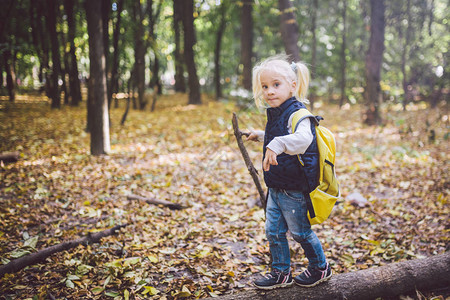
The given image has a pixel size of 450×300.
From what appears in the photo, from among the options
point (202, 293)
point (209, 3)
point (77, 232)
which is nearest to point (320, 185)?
point (202, 293)

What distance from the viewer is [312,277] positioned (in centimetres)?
247

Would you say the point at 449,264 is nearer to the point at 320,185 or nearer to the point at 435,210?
the point at 320,185

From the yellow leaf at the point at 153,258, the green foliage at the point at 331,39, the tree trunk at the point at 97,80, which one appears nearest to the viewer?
the yellow leaf at the point at 153,258

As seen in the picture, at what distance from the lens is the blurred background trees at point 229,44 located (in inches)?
423

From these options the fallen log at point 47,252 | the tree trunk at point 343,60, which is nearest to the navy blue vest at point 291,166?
the fallen log at point 47,252

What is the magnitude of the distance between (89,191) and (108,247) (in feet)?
6.02

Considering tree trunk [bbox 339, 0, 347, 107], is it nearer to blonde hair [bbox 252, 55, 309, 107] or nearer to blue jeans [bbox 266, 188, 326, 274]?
blonde hair [bbox 252, 55, 309, 107]

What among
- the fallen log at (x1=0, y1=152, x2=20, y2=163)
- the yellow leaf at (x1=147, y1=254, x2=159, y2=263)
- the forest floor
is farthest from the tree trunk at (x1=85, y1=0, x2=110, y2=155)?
the yellow leaf at (x1=147, y1=254, x2=159, y2=263)

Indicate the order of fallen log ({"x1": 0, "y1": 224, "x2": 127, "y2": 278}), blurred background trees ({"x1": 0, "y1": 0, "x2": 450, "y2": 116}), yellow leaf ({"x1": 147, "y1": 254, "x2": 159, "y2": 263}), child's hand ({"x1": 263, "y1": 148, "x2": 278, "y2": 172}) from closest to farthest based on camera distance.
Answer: child's hand ({"x1": 263, "y1": 148, "x2": 278, "y2": 172}) < fallen log ({"x1": 0, "y1": 224, "x2": 127, "y2": 278}) < yellow leaf ({"x1": 147, "y1": 254, "x2": 159, "y2": 263}) < blurred background trees ({"x1": 0, "y1": 0, "x2": 450, "y2": 116})

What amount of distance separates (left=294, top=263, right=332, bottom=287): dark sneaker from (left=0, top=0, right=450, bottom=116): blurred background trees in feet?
19.8

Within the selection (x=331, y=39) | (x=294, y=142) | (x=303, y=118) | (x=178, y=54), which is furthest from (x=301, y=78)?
(x=331, y=39)

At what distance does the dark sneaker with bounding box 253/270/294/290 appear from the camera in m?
2.45

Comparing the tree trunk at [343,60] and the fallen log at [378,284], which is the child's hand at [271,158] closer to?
the fallen log at [378,284]

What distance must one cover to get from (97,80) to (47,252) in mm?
4389
